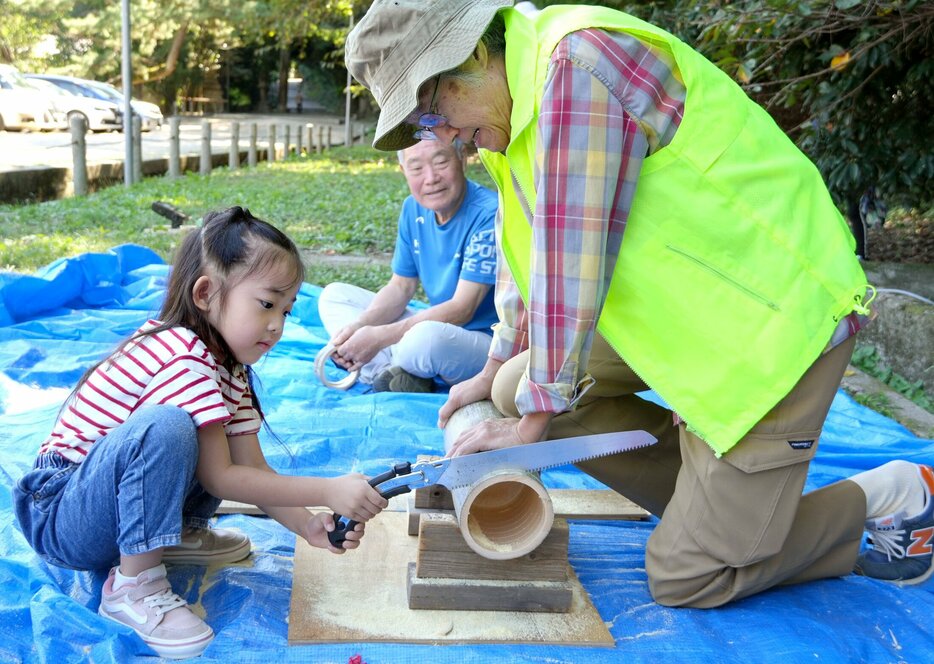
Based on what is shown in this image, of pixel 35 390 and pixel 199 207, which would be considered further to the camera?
pixel 199 207

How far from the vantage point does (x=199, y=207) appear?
1001cm

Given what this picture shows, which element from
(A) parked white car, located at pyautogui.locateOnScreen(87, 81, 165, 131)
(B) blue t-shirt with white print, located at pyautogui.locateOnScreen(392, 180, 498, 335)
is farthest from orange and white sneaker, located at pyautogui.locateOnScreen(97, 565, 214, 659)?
(A) parked white car, located at pyautogui.locateOnScreen(87, 81, 165, 131)

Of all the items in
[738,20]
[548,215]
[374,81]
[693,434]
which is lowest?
[693,434]

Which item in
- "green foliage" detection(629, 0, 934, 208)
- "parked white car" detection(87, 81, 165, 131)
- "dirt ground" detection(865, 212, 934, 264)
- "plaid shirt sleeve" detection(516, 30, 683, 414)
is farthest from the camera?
"parked white car" detection(87, 81, 165, 131)

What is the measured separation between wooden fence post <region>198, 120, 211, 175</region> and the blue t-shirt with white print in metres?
11.2

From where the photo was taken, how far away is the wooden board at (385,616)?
210 centimetres

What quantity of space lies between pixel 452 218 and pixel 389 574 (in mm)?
2000

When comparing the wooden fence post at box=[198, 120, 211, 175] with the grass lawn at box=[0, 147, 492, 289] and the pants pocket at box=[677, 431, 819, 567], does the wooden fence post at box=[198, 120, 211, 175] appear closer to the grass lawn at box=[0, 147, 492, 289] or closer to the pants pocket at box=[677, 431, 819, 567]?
the grass lawn at box=[0, 147, 492, 289]

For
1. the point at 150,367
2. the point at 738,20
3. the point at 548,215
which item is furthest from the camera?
the point at 738,20

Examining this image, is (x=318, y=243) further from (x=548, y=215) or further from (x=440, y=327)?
(x=548, y=215)

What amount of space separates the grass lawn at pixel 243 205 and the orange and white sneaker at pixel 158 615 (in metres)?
4.21

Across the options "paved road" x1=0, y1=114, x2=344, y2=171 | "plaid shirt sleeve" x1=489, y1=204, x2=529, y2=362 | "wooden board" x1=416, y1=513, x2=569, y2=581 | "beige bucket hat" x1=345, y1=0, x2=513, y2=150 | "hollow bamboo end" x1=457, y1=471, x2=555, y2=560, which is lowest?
"paved road" x1=0, y1=114, x2=344, y2=171

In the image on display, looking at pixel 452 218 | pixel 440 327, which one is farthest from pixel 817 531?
pixel 452 218

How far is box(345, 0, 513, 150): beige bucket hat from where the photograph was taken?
197 cm
